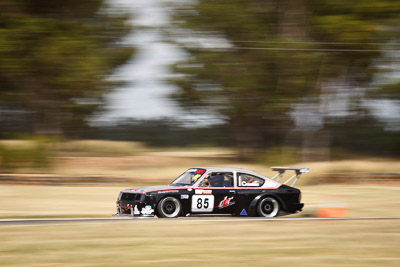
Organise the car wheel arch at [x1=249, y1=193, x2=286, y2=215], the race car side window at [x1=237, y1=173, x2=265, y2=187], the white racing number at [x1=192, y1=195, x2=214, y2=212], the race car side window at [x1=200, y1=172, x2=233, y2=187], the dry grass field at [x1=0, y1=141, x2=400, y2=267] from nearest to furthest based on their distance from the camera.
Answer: the dry grass field at [x1=0, y1=141, x2=400, y2=267] → the white racing number at [x1=192, y1=195, x2=214, y2=212] → the race car side window at [x1=200, y1=172, x2=233, y2=187] → the car wheel arch at [x1=249, y1=193, x2=286, y2=215] → the race car side window at [x1=237, y1=173, x2=265, y2=187]

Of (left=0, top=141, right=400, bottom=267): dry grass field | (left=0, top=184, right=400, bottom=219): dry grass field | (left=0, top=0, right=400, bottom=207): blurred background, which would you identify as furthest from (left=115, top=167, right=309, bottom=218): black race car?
(left=0, top=0, right=400, bottom=207): blurred background

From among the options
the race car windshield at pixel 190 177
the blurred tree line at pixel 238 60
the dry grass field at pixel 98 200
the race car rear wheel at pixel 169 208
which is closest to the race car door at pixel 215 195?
the race car windshield at pixel 190 177

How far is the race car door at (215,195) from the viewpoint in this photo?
14016 millimetres

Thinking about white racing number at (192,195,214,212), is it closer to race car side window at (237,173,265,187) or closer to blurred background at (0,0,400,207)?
race car side window at (237,173,265,187)

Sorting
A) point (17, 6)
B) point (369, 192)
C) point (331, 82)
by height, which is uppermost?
point (17, 6)

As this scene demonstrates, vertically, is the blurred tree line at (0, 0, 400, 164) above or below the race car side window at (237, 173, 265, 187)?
above

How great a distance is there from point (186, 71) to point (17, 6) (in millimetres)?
8294

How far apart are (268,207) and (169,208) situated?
7.95ft

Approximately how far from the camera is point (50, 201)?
19.9 metres

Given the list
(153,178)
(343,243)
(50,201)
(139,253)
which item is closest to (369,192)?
(153,178)

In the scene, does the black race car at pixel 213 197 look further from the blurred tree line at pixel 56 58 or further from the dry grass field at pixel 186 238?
the blurred tree line at pixel 56 58

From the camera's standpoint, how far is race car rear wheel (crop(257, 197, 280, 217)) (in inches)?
572

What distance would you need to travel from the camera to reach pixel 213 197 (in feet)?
46.3

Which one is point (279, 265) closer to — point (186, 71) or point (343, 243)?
point (343, 243)
